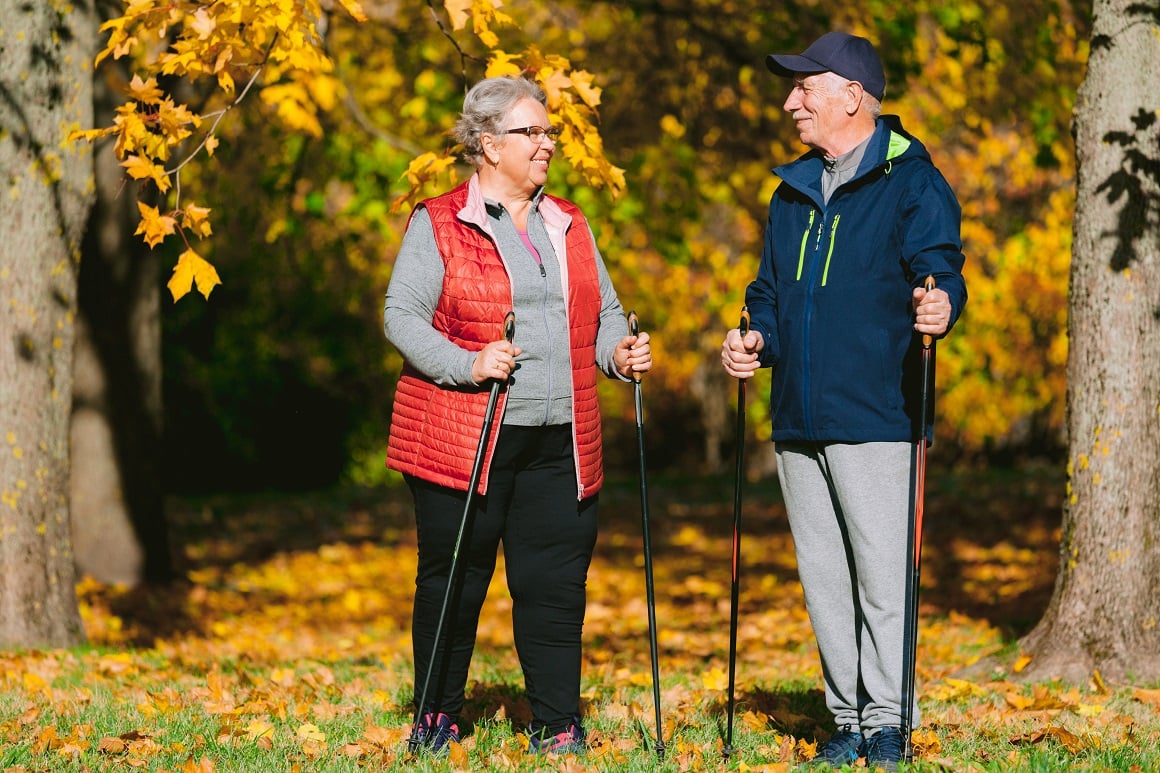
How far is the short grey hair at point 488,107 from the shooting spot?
3.96 m

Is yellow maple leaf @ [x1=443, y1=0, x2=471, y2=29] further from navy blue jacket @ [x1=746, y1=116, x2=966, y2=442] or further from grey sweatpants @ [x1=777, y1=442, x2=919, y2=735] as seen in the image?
grey sweatpants @ [x1=777, y1=442, x2=919, y2=735]

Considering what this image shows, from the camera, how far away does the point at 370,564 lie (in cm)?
1144

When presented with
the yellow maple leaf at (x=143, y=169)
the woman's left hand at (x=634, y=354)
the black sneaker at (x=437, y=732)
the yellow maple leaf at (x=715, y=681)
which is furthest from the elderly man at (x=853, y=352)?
the yellow maple leaf at (x=143, y=169)

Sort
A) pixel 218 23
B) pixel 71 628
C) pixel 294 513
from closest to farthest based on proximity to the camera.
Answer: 1. pixel 218 23
2. pixel 71 628
3. pixel 294 513

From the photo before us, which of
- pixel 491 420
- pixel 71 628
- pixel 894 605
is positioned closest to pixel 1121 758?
pixel 894 605

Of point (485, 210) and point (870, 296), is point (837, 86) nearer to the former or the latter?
point (870, 296)

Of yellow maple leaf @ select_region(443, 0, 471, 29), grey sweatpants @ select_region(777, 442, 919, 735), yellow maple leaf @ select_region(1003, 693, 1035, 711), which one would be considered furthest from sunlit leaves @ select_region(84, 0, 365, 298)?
yellow maple leaf @ select_region(1003, 693, 1035, 711)

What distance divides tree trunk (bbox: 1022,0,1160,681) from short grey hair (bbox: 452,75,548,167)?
8.27 ft

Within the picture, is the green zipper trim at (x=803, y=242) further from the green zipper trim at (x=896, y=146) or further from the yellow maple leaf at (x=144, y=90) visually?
the yellow maple leaf at (x=144, y=90)

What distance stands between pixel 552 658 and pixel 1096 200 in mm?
2913

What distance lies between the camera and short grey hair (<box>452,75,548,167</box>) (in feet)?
13.0

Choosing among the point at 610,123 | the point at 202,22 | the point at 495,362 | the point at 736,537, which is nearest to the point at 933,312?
the point at 736,537

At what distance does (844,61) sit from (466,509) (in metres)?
1.69

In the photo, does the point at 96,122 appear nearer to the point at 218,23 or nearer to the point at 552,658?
the point at 218,23
